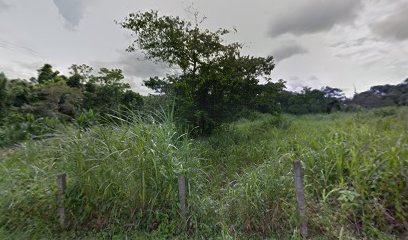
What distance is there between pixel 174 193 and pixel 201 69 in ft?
16.3

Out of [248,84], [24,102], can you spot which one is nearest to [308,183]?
[248,84]

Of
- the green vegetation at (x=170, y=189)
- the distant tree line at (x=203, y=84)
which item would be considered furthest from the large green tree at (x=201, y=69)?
the green vegetation at (x=170, y=189)

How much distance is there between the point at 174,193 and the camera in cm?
225

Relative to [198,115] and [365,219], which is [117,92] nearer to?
[198,115]

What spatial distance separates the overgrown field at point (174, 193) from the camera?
2.08 m

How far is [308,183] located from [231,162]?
206cm

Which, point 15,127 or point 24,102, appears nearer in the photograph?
point 15,127

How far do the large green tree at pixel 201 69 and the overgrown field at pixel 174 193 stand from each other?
3950mm

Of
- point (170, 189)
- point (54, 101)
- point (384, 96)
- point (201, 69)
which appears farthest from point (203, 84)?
point (54, 101)

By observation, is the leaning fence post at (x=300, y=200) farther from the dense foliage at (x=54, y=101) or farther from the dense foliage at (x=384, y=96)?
the dense foliage at (x=384, y=96)

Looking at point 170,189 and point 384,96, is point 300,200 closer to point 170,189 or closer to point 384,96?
point 170,189

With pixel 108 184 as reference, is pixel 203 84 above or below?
above

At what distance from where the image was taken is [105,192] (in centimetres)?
228

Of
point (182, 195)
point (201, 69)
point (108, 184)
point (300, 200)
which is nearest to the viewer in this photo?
point (300, 200)
